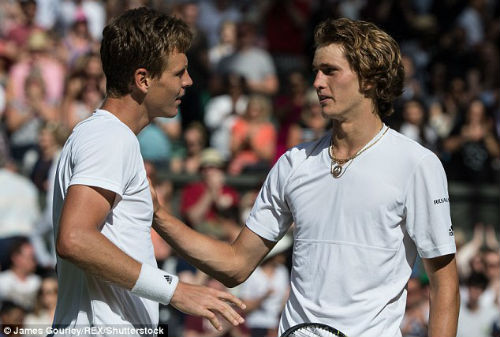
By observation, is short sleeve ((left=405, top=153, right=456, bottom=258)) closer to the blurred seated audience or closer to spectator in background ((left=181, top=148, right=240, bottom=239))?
spectator in background ((left=181, top=148, right=240, bottom=239))

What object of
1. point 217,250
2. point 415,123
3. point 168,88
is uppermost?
point 168,88

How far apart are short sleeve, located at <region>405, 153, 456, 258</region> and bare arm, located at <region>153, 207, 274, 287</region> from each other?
79 cm

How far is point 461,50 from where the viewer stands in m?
14.7

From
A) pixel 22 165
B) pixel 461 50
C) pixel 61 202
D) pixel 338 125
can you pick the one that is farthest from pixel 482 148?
pixel 61 202

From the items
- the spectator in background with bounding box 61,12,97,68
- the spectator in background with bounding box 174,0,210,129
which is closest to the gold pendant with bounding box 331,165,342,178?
the spectator in background with bounding box 174,0,210,129

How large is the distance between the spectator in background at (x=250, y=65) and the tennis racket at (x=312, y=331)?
28.5 feet

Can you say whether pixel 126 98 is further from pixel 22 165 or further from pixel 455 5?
pixel 455 5

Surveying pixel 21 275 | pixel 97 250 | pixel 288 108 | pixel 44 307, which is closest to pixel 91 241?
pixel 97 250

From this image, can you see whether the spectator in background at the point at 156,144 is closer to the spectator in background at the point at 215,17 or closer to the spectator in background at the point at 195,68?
the spectator in background at the point at 195,68

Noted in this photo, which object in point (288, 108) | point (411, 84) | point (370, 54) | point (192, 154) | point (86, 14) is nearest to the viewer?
point (370, 54)

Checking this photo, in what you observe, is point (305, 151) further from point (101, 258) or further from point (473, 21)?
point (473, 21)

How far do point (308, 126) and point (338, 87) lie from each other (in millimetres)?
6209

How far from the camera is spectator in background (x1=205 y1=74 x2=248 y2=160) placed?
11.4 meters

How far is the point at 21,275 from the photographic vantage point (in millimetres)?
9062
